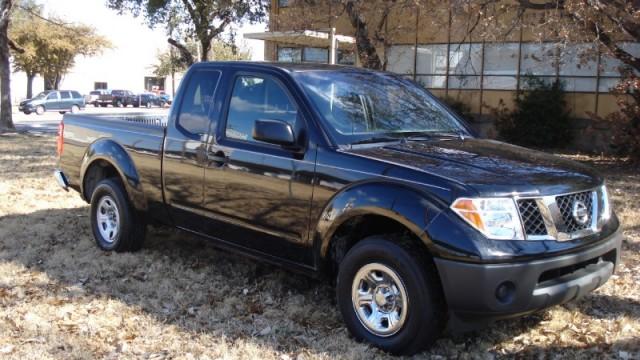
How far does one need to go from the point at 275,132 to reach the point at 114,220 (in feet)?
9.05

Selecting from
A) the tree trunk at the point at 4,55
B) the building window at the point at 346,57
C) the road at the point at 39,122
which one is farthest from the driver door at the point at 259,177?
the building window at the point at 346,57

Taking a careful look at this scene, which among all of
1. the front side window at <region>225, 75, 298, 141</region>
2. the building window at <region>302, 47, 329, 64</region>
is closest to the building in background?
the building window at <region>302, 47, 329, 64</region>

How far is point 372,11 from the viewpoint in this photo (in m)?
15.8

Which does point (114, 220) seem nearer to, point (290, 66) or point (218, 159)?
point (218, 159)

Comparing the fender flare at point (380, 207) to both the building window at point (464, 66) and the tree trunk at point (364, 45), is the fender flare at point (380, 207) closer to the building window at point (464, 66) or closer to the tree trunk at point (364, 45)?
the tree trunk at point (364, 45)

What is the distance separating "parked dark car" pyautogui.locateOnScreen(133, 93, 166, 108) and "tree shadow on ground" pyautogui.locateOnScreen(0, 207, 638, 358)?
152ft

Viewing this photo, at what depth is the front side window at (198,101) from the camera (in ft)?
17.1

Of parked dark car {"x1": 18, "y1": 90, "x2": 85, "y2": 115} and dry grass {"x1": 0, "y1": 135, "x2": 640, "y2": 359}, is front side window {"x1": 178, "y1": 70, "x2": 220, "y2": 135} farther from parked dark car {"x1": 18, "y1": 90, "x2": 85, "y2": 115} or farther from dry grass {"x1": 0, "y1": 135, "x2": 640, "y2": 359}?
parked dark car {"x1": 18, "y1": 90, "x2": 85, "y2": 115}

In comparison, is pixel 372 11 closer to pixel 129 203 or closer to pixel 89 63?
pixel 129 203

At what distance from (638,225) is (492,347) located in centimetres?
425

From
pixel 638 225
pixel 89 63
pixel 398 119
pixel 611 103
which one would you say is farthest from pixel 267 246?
pixel 89 63

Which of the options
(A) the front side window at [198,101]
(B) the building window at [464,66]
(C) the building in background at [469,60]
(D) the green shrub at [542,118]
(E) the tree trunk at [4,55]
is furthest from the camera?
(B) the building window at [464,66]

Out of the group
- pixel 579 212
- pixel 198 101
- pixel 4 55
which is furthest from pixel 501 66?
pixel 579 212

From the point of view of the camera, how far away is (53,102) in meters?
40.2
